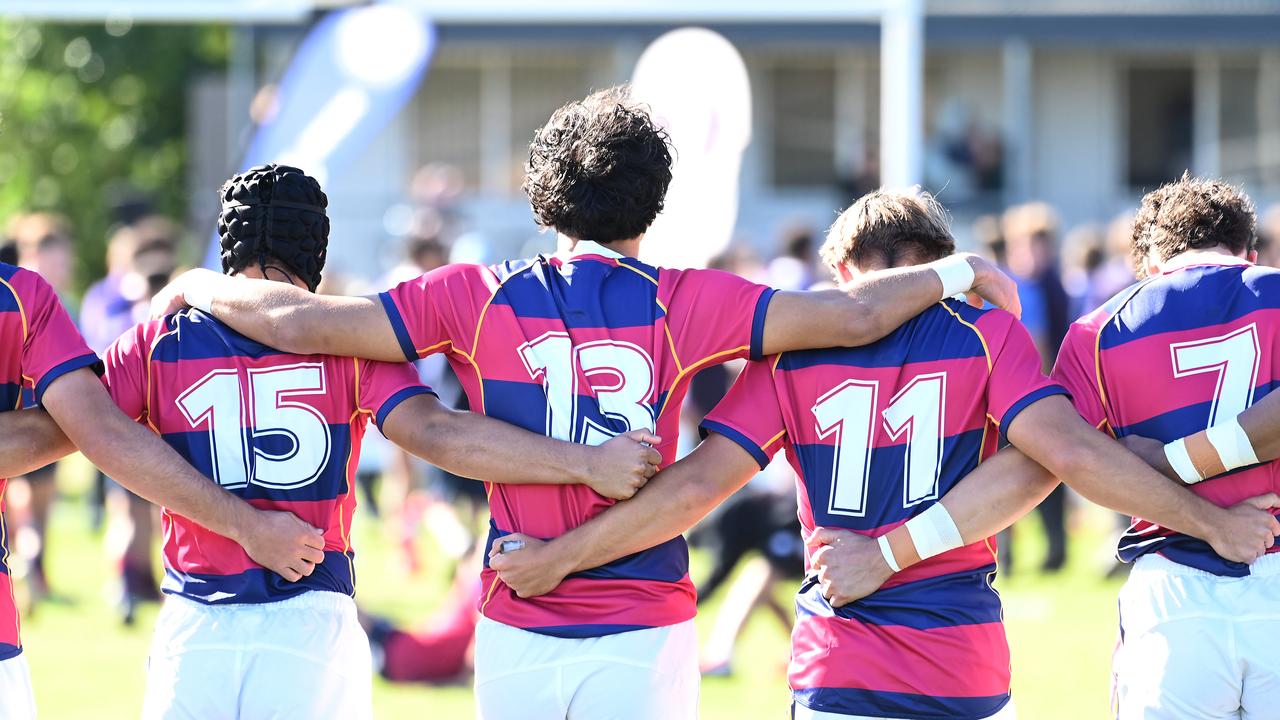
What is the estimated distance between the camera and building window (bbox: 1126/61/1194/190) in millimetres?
20906

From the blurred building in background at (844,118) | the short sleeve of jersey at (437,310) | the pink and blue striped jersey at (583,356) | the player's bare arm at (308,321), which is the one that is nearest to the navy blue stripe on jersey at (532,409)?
the pink and blue striped jersey at (583,356)

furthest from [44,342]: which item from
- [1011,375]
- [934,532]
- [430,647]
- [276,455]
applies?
[430,647]

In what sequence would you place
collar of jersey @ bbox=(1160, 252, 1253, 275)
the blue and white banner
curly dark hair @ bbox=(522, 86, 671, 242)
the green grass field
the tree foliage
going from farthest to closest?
1. the tree foliage
2. the green grass field
3. the blue and white banner
4. collar of jersey @ bbox=(1160, 252, 1253, 275)
5. curly dark hair @ bbox=(522, 86, 671, 242)

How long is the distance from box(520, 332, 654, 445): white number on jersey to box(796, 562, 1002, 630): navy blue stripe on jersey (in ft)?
2.09

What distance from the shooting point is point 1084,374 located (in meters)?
3.41

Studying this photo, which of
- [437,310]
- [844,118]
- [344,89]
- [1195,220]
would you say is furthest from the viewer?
[844,118]

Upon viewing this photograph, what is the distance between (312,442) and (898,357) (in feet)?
4.51

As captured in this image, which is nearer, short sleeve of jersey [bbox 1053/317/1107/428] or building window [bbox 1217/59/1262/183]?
short sleeve of jersey [bbox 1053/317/1107/428]

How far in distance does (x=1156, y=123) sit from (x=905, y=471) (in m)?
19.4

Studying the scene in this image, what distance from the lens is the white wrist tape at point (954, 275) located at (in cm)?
328

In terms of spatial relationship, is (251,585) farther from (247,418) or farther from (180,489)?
(247,418)

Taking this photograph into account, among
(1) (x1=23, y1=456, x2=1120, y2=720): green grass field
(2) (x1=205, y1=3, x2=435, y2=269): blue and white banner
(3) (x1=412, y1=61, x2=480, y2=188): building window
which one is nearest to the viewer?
(2) (x1=205, y1=3, x2=435, y2=269): blue and white banner

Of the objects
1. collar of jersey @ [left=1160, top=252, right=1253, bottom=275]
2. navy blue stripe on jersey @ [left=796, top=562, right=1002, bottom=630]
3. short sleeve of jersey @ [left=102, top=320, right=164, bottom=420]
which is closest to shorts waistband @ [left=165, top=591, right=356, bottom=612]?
short sleeve of jersey @ [left=102, top=320, right=164, bottom=420]

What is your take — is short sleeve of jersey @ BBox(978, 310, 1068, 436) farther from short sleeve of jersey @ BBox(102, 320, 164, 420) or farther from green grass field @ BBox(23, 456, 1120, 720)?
green grass field @ BBox(23, 456, 1120, 720)
